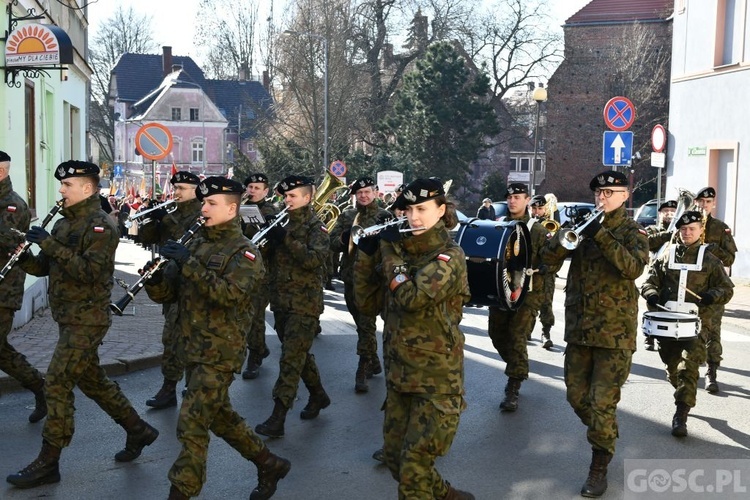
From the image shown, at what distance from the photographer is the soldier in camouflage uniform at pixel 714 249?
9664 mm

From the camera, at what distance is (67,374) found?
21.1ft

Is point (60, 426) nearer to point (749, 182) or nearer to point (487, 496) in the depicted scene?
point (487, 496)

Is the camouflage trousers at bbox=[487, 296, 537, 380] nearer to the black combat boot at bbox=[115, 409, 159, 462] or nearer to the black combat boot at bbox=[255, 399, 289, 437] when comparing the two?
the black combat boot at bbox=[255, 399, 289, 437]

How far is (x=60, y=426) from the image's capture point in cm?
645

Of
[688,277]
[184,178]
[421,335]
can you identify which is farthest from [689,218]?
[184,178]

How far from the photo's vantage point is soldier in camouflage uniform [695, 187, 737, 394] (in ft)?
31.7

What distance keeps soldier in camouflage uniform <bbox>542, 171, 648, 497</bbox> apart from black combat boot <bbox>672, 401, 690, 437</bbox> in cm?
152

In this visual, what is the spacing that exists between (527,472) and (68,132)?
1375cm

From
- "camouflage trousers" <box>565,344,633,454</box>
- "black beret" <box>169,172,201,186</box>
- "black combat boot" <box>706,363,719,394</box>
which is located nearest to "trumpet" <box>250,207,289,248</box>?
"black beret" <box>169,172,201,186</box>

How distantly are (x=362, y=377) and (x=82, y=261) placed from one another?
3758 millimetres

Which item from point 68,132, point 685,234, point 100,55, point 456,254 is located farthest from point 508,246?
point 100,55

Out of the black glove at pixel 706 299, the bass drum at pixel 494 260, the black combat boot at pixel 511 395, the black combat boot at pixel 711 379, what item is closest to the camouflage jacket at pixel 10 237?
the bass drum at pixel 494 260

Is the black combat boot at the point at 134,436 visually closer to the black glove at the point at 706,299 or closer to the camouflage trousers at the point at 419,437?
the camouflage trousers at the point at 419,437

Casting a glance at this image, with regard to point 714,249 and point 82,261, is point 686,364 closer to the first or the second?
point 714,249
